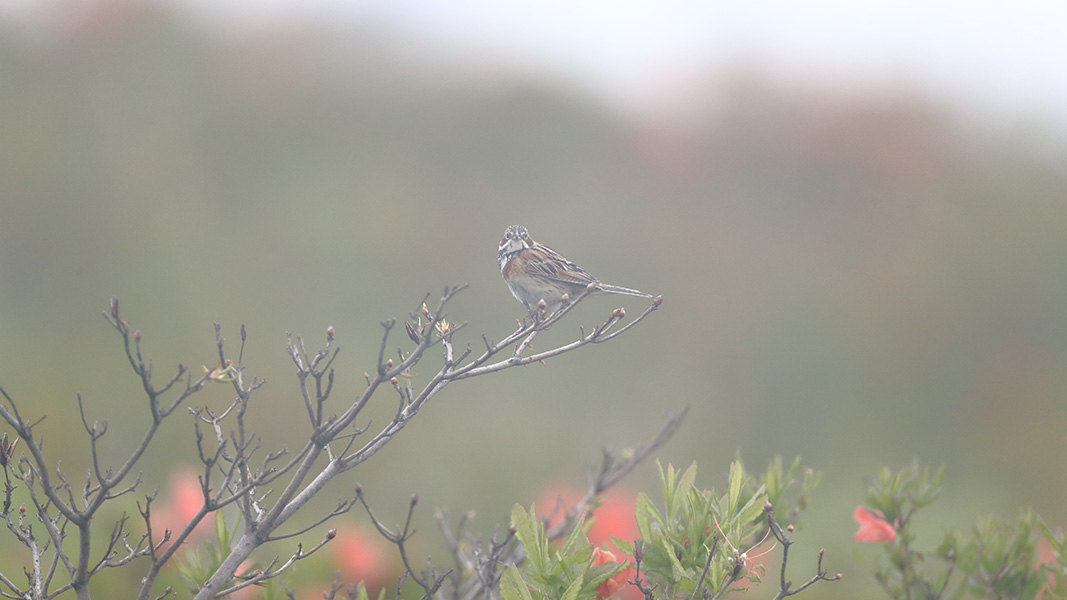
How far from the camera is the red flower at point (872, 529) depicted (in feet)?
13.3

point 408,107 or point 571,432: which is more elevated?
point 408,107

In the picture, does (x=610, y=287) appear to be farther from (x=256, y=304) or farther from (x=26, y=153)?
(x=26, y=153)

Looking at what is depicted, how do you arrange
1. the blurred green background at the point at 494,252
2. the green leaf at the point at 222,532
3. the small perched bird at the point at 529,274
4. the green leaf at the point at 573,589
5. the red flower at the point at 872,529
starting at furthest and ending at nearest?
the blurred green background at the point at 494,252 < the small perched bird at the point at 529,274 < the red flower at the point at 872,529 < the green leaf at the point at 222,532 < the green leaf at the point at 573,589

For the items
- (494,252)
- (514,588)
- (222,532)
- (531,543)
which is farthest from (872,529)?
(494,252)

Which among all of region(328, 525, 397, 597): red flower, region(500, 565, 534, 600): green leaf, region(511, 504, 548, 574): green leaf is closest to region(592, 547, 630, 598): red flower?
region(511, 504, 548, 574): green leaf

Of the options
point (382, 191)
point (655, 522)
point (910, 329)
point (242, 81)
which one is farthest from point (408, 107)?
point (655, 522)

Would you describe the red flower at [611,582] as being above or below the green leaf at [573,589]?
above

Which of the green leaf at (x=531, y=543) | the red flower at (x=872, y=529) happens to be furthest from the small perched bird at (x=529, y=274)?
the red flower at (x=872, y=529)

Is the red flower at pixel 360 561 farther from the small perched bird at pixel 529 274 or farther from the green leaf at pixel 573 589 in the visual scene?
the green leaf at pixel 573 589

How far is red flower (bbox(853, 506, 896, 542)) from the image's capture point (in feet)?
13.3

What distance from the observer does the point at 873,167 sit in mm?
14266

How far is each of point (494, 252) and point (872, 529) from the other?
9619mm

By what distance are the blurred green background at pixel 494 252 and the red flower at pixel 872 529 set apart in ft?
20.3

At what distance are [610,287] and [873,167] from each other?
1160 centimetres
